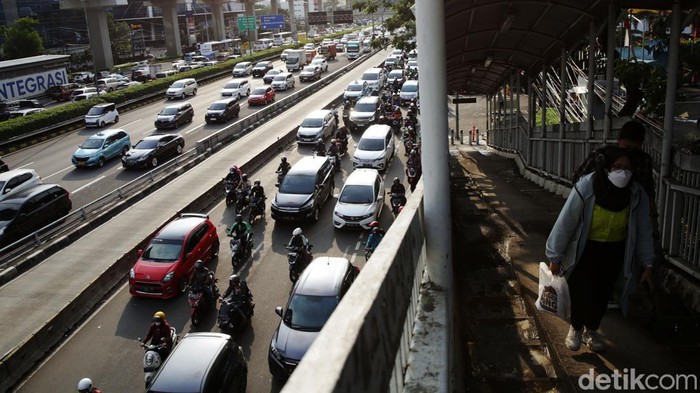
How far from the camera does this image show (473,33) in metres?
13.3

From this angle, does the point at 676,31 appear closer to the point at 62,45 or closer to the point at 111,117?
the point at 111,117

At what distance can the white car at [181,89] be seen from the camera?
161 ft

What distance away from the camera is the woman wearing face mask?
182 inches

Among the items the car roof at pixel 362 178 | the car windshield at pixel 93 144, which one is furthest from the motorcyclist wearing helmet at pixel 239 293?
the car windshield at pixel 93 144

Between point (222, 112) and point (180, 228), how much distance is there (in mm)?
23130

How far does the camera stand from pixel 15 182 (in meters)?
23.3

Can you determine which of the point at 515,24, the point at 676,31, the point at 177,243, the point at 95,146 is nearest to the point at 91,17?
the point at 95,146

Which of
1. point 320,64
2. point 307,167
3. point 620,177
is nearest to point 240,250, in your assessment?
point 307,167

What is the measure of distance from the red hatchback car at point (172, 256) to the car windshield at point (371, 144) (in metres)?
11.0

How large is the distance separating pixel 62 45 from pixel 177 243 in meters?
91.8

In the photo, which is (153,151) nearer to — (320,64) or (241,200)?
(241,200)

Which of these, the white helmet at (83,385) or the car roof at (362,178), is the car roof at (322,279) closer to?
the white helmet at (83,385)

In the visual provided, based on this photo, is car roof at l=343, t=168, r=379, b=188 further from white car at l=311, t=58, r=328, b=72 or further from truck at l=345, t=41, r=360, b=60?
truck at l=345, t=41, r=360, b=60

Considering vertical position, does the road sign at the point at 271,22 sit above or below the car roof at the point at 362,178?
above
